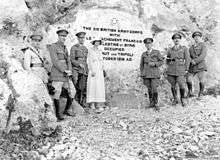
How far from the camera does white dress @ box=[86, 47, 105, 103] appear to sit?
28.4ft

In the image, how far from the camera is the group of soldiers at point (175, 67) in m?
8.84

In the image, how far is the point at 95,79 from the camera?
8.70 m

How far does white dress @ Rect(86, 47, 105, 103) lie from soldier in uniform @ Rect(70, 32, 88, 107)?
0.12 meters

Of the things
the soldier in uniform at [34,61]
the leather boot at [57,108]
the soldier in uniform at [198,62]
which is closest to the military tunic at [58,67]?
the leather boot at [57,108]

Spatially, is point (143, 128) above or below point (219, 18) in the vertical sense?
below

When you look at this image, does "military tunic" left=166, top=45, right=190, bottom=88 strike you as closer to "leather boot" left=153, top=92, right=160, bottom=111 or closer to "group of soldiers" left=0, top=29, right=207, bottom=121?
"group of soldiers" left=0, top=29, right=207, bottom=121

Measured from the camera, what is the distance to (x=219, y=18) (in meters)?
11.2

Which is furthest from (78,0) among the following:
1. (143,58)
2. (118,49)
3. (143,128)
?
(143,128)

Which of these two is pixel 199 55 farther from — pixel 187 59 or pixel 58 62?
pixel 58 62

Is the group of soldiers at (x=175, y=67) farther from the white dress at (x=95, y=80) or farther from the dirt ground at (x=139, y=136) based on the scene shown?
the white dress at (x=95, y=80)

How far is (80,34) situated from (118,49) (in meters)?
1.52

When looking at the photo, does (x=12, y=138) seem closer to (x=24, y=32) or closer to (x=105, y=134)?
(x=105, y=134)

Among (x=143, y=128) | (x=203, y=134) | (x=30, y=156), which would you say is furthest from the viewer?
(x=143, y=128)

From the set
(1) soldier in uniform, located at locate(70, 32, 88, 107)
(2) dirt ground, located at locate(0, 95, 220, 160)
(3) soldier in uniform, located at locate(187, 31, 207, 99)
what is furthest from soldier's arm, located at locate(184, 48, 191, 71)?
(1) soldier in uniform, located at locate(70, 32, 88, 107)
